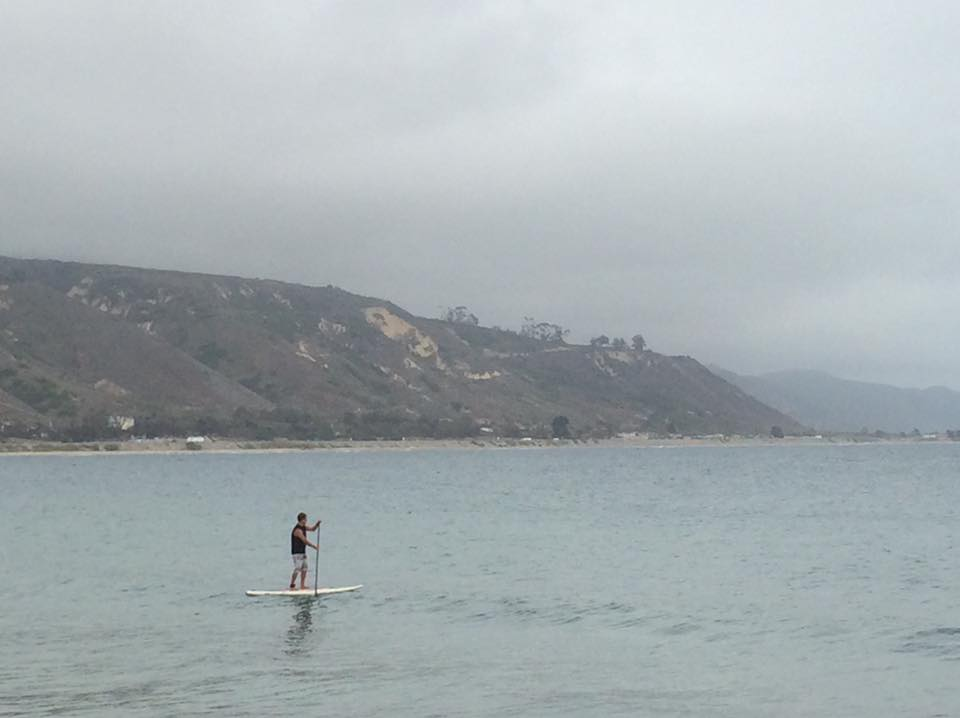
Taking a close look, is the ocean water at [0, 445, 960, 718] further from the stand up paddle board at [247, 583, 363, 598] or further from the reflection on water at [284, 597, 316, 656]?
the stand up paddle board at [247, 583, 363, 598]

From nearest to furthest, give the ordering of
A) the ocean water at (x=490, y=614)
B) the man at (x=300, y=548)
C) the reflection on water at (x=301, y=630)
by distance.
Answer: the ocean water at (x=490, y=614) → the reflection on water at (x=301, y=630) → the man at (x=300, y=548)

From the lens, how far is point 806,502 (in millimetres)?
96500

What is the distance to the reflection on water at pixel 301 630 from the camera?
31703 millimetres

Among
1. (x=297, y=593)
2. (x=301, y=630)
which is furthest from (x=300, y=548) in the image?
(x=301, y=630)

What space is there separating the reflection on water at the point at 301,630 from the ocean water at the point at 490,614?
147 mm

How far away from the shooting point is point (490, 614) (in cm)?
3803

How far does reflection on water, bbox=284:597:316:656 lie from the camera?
104 feet

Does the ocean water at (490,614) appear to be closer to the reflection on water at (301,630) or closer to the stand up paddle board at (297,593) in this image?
the reflection on water at (301,630)

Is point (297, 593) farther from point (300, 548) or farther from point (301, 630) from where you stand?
point (301, 630)

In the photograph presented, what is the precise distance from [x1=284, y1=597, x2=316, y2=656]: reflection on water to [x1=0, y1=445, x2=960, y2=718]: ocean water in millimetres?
147

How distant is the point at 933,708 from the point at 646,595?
1746cm

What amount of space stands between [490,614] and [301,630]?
603 cm

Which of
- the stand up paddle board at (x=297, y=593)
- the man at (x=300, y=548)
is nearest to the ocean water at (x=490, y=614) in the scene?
the stand up paddle board at (x=297, y=593)

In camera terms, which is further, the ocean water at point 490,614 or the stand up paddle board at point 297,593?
the stand up paddle board at point 297,593
